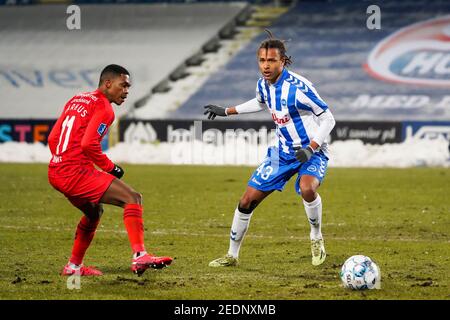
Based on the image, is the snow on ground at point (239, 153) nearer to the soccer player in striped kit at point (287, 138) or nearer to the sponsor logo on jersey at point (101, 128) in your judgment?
the soccer player in striped kit at point (287, 138)

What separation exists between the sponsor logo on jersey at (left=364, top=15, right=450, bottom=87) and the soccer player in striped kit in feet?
62.0

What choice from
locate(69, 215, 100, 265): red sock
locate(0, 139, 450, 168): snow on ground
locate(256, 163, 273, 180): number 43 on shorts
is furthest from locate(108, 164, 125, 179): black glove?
locate(0, 139, 450, 168): snow on ground

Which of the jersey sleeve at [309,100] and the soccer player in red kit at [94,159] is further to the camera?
the jersey sleeve at [309,100]

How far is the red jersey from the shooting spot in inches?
310

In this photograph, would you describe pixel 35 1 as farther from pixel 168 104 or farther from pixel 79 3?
pixel 168 104

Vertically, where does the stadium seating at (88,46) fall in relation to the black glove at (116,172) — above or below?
above

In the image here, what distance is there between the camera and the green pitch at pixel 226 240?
24.9 ft

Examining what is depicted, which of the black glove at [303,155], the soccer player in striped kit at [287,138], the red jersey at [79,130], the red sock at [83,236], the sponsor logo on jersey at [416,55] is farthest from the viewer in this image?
the sponsor logo on jersey at [416,55]

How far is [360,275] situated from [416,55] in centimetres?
2264

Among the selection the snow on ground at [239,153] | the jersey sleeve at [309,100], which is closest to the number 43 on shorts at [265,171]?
the jersey sleeve at [309,100]

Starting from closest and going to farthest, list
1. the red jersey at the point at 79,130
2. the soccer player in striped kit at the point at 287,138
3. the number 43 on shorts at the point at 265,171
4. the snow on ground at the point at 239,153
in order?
the red jersey at the point at 79,130, the soccer player in striped kit at the point at 287,138, the number 43 on shorts at the point at 265,171, the snow on ground at the point at 239,153

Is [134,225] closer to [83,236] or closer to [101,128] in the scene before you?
[83,236]
